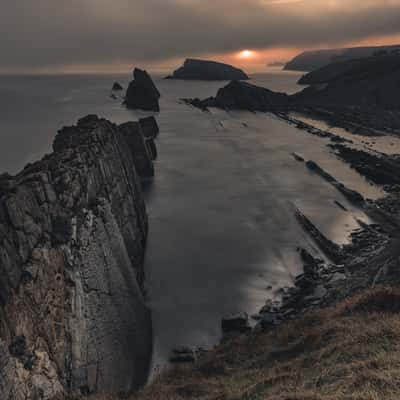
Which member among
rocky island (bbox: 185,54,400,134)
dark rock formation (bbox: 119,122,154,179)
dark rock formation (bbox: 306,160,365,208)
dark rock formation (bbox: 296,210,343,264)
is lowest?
dark rock formation (bbox: 296,210,343,264)

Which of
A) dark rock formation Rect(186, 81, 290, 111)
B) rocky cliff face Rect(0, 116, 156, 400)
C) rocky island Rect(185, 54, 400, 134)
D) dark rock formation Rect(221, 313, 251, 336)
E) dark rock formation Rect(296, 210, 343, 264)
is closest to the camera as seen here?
rocky cliff face Rect(0, 116, 156, 400)

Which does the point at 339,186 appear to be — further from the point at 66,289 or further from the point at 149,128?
the point at 149,128

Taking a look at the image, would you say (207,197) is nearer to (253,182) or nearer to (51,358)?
(253,182)

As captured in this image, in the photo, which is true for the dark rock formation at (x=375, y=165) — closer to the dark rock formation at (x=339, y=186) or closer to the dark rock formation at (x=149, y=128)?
the dark rock formation at (x=339, y=186)

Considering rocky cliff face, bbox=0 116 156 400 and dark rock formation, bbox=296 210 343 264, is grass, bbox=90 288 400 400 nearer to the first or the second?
rocky cliff face, bbox=0 116 156 400

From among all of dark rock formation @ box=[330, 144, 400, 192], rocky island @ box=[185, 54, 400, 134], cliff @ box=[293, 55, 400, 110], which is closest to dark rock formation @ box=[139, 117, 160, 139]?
dark rock formation @ box=[330, 144, 400, 192]

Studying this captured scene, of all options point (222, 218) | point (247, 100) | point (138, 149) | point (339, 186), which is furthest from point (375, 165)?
point (247, 100)
